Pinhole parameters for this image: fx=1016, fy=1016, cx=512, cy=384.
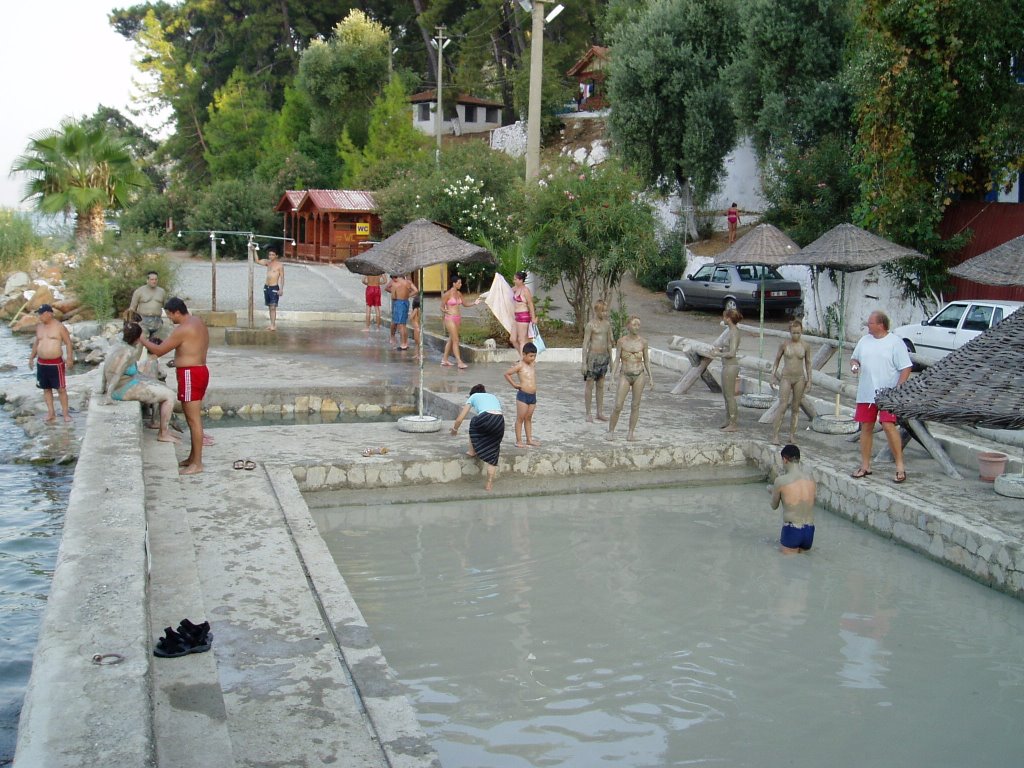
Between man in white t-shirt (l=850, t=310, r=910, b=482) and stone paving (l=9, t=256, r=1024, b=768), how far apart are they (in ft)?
1.31

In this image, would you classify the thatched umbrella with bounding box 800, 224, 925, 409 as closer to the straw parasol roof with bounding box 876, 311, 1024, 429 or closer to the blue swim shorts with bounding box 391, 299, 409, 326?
the blue swim shorts with bounding box 391, 299, 409, 326

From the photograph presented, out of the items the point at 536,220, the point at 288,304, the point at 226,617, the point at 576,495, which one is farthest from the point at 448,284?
the point at 226,617

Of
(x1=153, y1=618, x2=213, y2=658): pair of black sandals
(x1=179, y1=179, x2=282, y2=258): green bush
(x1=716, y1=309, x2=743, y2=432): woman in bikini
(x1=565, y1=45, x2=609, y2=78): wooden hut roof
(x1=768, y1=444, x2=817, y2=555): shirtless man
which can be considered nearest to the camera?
(x1=153, y1=618, x2=213, y2=658): pair of black sandals

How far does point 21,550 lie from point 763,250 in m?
10.0

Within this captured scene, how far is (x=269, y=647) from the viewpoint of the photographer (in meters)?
6.60

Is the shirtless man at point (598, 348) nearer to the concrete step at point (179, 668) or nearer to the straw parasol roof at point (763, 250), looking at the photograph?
the straw parasol roof at point (763, 250)

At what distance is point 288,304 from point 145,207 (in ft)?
90.6

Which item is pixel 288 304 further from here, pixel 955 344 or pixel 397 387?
pixel 955 344

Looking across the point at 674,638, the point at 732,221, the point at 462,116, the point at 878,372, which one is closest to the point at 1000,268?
the point at 878,372

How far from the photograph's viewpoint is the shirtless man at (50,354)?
14.0 m

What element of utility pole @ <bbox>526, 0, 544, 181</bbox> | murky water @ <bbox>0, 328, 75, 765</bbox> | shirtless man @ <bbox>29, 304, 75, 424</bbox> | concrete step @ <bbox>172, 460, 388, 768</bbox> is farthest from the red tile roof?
concrete step @ <bbox>172, 460, 388, 768</bbox>

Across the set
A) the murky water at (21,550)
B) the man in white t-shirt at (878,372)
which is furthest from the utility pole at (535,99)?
the man in white t-shirt at (878,372)

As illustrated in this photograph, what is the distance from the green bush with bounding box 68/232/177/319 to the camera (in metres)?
A: 23.2

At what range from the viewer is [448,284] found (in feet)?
93.5
